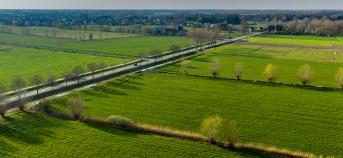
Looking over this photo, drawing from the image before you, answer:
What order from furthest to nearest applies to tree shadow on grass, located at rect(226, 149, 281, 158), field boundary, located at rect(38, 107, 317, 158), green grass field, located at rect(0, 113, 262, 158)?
1. field boundary, located at rect(38, 107, 317, 158)
2. tree shadow on grass, located at rect(226, 149, 281, 158)
3. green grass field, located at rect(0, 113, 262, 158)

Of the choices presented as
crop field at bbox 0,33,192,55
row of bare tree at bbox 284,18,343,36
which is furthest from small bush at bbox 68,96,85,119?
row of bare tree at bbox 284,18,343,36

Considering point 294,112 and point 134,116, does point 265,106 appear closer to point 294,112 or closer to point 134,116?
point 294,112

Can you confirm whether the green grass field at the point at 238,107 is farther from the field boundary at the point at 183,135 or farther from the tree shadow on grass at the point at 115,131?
the tree shadow on grass at the point at 115,131

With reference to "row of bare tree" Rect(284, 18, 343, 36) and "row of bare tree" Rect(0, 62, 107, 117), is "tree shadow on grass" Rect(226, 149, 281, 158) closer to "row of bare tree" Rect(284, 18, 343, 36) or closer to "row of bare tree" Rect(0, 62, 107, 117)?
"row of bare tree" Rect(0, 62, 107, 117)

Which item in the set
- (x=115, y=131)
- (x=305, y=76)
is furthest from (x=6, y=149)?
(x=305, y=76)

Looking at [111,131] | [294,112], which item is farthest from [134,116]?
[294,112]

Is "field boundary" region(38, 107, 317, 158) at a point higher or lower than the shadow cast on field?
higher
